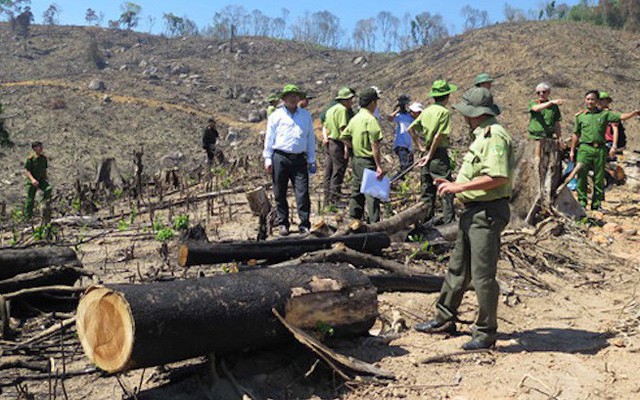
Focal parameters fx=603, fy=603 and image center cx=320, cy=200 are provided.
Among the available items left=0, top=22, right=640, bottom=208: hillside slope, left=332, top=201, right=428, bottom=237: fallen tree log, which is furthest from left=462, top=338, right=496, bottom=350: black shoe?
left=0, top=22, right=640, bottom=208: hillside slope

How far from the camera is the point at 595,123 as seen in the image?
941cm

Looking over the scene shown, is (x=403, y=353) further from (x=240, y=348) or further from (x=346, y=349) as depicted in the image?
(x=240, y=348)

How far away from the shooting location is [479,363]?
169 inches

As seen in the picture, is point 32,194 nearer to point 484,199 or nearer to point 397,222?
point 397,222

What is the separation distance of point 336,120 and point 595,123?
4038mm

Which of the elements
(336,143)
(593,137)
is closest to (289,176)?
(336,143)

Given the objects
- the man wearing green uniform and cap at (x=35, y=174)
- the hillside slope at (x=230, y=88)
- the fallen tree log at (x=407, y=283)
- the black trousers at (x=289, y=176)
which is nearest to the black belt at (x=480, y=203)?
the fallen tree log at (x=407, y=283)

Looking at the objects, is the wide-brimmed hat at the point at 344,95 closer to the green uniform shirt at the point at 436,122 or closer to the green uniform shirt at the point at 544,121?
the green uniform shirt at the point at 436,122

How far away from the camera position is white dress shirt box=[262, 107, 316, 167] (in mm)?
7316

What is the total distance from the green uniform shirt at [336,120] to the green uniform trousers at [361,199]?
1.83 m

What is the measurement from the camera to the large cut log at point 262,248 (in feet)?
17.1

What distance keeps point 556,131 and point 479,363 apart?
6429 mm

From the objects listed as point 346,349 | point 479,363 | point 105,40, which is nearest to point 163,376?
point 346,349

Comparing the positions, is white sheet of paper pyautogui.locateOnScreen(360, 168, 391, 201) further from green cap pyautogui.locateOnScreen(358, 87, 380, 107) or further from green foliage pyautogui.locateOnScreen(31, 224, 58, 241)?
green foliage pyautogui.locateOnScreen(31, 224, 58, 241)
